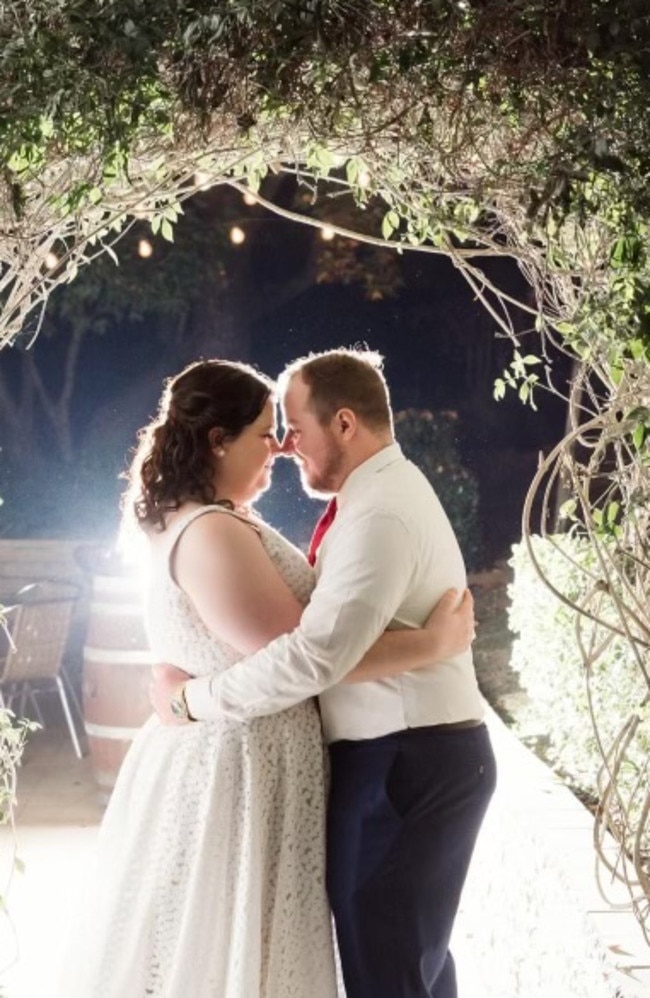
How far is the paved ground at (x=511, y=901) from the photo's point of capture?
3.39m

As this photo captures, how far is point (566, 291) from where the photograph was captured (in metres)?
3.02

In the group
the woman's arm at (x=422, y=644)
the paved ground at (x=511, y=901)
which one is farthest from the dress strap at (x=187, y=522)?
the paved ground at (x=511, y=901)

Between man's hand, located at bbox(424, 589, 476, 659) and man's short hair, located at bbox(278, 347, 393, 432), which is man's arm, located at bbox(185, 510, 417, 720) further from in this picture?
man's short hair, located at bbox(278, 347, 393, 432)

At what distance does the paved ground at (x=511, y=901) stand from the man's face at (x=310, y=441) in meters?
1.26

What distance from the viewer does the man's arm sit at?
2.53 m

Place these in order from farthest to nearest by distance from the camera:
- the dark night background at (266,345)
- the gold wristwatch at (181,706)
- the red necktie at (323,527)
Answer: the dark night background at (266,345) < the red necktie at (323,527) < the gold wristwatch at (181,706)

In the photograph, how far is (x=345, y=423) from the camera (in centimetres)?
279

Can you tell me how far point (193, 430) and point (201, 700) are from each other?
52 centimetres

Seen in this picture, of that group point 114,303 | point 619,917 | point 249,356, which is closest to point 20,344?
point 114,303

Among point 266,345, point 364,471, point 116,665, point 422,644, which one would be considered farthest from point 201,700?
point 266,345

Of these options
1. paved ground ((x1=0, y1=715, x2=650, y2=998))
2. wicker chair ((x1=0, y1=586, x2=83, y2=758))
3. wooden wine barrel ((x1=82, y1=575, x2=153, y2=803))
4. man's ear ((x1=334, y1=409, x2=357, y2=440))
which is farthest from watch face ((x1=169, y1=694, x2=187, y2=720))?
wicker chair ((x1=0, y1=586, x2=83, y2=758))

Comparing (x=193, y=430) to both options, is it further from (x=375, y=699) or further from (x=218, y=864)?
(x=218, y=864)

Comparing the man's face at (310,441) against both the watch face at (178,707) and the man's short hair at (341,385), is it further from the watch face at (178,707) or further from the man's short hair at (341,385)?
the watch face at (178,707)

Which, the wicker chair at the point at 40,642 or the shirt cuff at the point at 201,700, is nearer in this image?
the shirt cuff at the point at 201,700
